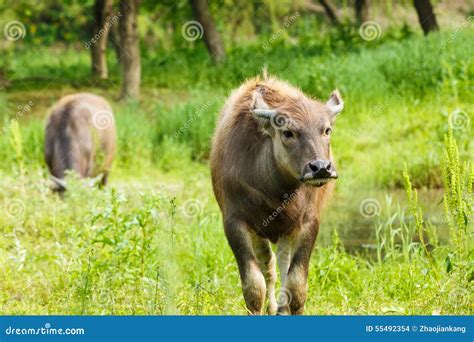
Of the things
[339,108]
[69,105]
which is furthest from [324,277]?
[69,105]

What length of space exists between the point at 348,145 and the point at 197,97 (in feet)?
10.5

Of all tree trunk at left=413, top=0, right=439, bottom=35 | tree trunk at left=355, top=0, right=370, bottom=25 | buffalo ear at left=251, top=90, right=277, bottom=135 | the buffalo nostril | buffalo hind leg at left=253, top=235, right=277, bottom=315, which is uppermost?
tree trunk at left=355, top=0, right=370, bottom=25

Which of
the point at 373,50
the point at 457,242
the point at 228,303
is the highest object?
the point at 373,50

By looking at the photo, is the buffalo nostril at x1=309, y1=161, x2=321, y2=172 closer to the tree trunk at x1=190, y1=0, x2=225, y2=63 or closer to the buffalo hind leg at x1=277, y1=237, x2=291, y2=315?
the buffalo hind leg at x1=277, y1=237, x2=291, y2=315

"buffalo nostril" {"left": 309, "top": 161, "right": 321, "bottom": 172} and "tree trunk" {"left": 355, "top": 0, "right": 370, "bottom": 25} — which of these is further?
"tree trunk" {"left": 355, "top": 0, "right": 370, "bottom": 25}

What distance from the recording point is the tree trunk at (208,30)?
65.3ft

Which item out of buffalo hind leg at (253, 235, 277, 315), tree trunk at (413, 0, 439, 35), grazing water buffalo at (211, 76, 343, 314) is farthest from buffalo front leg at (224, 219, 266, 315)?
tree trunk at (413, 0, 439, 35)

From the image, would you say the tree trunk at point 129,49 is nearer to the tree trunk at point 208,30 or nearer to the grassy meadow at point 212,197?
the grassy meadow at point 212,197

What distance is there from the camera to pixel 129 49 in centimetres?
1675

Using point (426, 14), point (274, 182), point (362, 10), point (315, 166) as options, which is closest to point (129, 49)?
point (426, 14)

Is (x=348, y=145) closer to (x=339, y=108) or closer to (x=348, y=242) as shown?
(x=348, y=242)

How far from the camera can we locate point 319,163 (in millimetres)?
6066

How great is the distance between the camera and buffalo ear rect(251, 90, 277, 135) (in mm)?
6676

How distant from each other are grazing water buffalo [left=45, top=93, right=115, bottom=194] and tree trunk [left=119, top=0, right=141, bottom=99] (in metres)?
2.37
